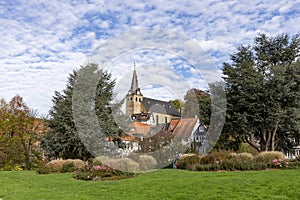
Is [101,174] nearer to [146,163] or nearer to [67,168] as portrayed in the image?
[146,163]

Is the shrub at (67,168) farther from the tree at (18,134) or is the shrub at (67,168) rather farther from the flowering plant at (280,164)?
the flowering plant at (280,164)

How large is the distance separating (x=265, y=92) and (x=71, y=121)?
13.8m

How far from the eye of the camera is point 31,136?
2445 cm

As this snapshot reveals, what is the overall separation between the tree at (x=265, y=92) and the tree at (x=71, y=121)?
920cm

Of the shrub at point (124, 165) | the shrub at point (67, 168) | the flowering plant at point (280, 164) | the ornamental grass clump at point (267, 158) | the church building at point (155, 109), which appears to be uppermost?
the church building at point (155, 109)

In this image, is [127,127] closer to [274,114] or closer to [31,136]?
[31,136]

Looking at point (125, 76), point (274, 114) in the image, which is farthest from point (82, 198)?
point (274, 114)

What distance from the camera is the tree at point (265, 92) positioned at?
20.0 m

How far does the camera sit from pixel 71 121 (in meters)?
22.8

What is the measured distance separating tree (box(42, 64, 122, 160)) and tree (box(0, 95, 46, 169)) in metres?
1.88

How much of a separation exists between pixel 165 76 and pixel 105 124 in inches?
338

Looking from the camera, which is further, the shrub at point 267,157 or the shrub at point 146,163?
the shrub at point 146,163

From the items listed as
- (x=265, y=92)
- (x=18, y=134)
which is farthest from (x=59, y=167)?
(x=265, y=92)

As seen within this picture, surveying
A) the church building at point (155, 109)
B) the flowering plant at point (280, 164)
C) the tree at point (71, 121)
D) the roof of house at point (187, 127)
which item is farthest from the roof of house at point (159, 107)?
the flowering plant at point (280, 164)
